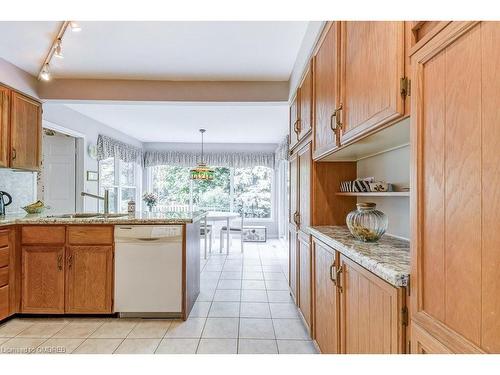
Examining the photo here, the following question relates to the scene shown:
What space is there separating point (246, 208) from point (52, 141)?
436 centimetres

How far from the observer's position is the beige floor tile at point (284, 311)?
2.60 metres

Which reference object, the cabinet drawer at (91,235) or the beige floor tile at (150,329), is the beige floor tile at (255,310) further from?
the cabinet drawer at (91,235)

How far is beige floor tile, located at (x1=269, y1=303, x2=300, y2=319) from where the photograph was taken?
102 inches

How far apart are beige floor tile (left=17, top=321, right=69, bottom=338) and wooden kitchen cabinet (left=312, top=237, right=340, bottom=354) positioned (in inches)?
80.6

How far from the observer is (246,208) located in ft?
24.4

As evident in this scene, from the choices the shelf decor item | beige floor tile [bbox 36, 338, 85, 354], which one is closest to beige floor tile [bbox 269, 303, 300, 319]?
the shelf decor item

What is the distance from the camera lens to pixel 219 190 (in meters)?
7.41

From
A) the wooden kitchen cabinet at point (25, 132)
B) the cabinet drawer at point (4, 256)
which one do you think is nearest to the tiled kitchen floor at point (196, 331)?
the cabinet drawer at point (4, 256)

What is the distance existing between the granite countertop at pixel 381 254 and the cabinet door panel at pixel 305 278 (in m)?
0.47

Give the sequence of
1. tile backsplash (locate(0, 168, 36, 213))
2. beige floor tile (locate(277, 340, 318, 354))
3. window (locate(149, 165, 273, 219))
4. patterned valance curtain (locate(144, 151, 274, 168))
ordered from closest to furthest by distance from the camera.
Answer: beige floor tile (locate(277, 340, 318, 354)) < tile backsplash (locate(0, 168, 36, 213)) < patterned valance curtain (locate(144, 151, 274, 168)) < window (locate(149, 165, 273, 219))

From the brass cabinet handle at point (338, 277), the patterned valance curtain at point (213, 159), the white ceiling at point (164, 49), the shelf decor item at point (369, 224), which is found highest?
the white ceiling at point (164, 49)

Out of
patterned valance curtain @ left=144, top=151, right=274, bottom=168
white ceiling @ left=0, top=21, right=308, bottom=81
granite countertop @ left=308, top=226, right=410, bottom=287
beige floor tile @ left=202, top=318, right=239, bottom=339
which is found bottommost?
beige floor tile @ left=202, top=318, right=239, bottom=339

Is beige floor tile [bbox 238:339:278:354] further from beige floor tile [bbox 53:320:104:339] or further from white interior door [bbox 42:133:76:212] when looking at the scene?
white interior door [bbox 42:133:76:212]
